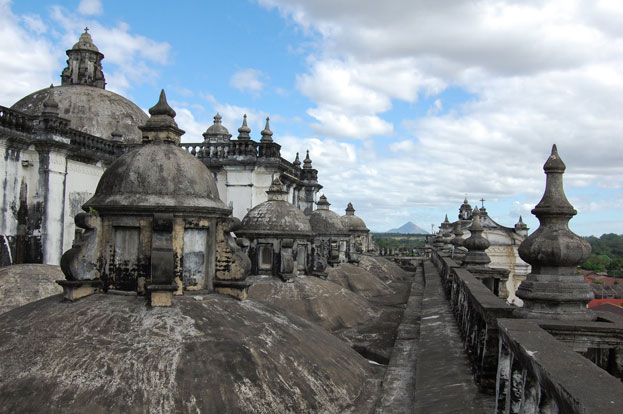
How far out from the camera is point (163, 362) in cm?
707

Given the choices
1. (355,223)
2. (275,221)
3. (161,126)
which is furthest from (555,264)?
(355,223)

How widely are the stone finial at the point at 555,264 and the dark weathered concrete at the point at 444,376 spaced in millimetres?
1441

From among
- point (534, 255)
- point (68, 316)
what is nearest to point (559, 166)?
point (534, 255)

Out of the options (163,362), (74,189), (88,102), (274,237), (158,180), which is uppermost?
(88,102)


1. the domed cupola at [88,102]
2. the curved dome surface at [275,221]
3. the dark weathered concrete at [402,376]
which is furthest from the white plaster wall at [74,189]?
the dark weathered concrete at [402,376]

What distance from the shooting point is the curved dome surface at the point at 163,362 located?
6543 mm

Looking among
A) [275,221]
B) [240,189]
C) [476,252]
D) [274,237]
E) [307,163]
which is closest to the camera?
[476,252]

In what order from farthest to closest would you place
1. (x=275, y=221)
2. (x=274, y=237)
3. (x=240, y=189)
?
1. (x=240, y=189)
2. (x=275, y=221)
3. (x=274, y=237)

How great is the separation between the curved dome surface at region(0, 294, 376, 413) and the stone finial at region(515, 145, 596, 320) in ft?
11.6

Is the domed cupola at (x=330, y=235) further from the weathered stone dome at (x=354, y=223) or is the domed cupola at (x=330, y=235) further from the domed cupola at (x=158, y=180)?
the domed cupola at (x=158, y=180)

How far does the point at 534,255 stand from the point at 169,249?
5.40m

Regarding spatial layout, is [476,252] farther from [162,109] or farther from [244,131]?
[244,131]

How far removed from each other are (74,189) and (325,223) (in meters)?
11.7

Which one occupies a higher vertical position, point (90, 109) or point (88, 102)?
point (88, 102)
